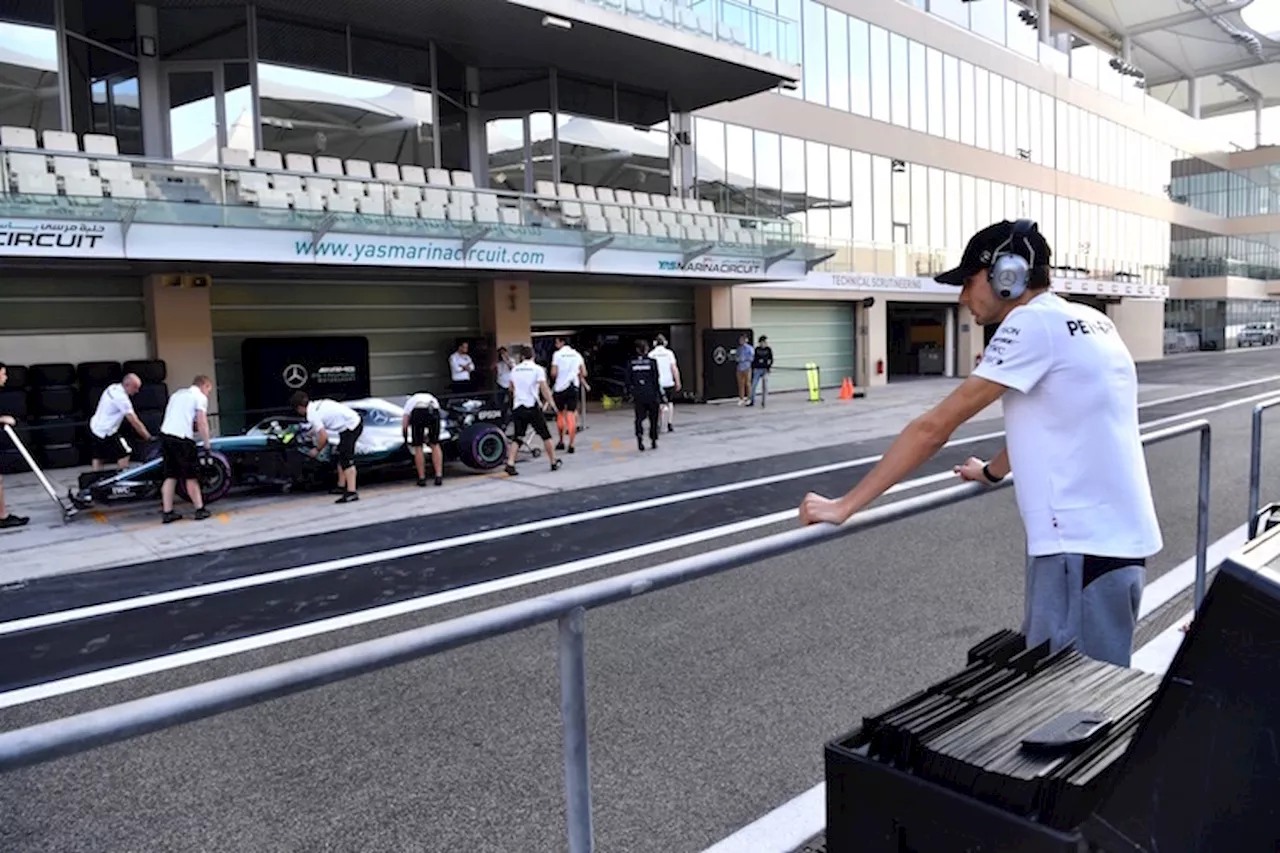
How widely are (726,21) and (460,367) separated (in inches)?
430

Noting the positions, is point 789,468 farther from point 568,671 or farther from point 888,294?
point 888,294

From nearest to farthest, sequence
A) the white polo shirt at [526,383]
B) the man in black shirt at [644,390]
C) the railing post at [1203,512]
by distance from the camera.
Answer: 1. the railing post at [1203,512]
2. the white polo shirt at [526,383]
3. the man in black shirt at [644,390]

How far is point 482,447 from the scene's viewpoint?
1311 cm

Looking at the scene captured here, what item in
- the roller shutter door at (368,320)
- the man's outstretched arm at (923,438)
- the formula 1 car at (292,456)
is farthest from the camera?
the roller shutter door at (368,320)

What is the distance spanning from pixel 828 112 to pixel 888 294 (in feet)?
21.8

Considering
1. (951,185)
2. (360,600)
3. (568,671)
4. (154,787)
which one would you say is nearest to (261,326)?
(360,600)

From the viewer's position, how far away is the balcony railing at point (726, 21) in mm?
20203

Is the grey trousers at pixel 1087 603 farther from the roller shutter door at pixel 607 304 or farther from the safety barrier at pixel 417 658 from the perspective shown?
the roller shutter door at pixel 607 304

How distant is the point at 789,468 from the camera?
42.7 feet

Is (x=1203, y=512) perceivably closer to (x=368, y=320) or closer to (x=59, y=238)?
(x=59, y=238)

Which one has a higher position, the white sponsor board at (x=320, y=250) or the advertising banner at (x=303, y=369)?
the white sponsor board at (x=320, y=250)

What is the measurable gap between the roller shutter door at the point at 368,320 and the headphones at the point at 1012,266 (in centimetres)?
1730

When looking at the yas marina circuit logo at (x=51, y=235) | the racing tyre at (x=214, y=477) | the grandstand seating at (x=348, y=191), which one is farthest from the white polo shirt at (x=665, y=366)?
A: the yas marina circuit logo at (x=51, y=235)

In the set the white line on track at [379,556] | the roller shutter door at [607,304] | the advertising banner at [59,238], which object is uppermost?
the advertising banner at [59,238]
